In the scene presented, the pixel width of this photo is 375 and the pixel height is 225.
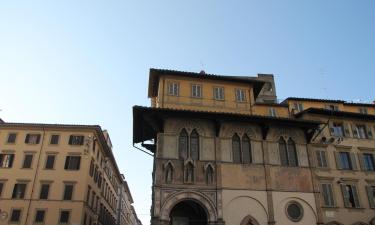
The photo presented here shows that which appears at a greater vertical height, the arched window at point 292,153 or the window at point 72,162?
the window at point 72,162

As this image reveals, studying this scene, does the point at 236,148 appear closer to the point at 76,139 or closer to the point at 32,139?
the point at 76,139

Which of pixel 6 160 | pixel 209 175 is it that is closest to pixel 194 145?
pixel 209 175

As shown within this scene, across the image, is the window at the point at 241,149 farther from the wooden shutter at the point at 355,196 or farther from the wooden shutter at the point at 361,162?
the wooden shutter at the point at 361,162

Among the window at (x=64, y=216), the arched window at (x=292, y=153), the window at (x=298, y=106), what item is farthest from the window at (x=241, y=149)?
the window at (x=64, y=216)

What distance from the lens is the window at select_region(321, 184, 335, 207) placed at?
25781mm

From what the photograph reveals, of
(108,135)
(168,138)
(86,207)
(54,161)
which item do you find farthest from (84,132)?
(168,138)

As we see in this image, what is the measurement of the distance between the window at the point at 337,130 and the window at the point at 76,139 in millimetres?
27647

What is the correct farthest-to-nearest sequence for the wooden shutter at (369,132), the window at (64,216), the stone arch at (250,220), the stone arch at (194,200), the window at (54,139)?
the window at (54,139) < the window at (64,216) < the wooden shutter at (369,132) < the stone arch at (250,220) < the stone arch at (194,200)

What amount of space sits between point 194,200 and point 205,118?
5.38 meters

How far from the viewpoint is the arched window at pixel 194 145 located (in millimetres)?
22062

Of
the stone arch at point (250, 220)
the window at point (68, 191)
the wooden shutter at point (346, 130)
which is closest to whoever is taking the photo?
the stone arch at point (250, 220)

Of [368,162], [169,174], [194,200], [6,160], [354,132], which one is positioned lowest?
[194,200]

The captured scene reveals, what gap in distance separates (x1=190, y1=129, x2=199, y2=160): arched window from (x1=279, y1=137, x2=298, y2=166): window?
5.64 meters

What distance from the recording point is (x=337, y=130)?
29453 mm
